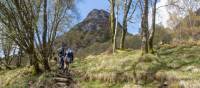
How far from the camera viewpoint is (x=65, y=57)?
24.8 metres

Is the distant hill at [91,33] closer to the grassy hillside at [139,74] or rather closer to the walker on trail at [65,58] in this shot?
the walker on trail at [65,58]

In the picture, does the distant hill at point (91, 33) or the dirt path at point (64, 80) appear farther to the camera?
the distant hill at point (91, 33)

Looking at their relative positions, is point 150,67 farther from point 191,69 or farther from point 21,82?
point 21,82

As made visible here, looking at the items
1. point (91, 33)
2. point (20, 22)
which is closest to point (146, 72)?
point (20, 22)

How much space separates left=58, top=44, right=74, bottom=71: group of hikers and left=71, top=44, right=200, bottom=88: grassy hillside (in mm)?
938

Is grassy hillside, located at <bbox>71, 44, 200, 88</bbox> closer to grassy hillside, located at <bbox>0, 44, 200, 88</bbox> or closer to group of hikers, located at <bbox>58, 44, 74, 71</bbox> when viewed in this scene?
grassy hillside, located at <bbox>0, 44, 200, 88</bbox>

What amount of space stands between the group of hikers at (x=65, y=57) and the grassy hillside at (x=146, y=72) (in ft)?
3.08

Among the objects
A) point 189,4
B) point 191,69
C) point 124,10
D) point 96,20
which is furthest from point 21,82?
point 96,20

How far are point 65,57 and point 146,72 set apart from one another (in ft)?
19.4

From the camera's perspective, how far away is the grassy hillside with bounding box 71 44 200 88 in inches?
762

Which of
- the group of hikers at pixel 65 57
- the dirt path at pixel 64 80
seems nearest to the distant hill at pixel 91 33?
the group of hikers at pixel 65 57

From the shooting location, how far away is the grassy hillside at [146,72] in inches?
762

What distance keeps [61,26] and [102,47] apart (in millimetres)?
23445

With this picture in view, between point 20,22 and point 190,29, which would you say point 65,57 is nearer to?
point 20,22
